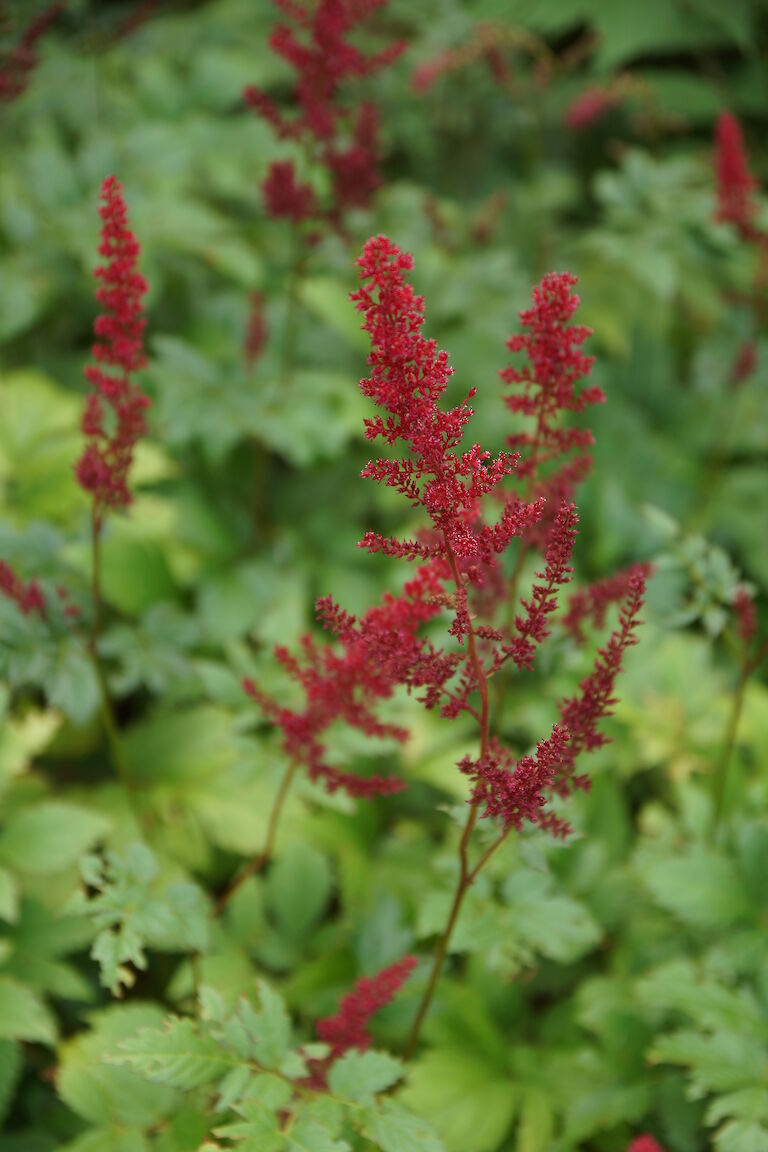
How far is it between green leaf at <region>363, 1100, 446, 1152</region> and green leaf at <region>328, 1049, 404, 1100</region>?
0.12 ft

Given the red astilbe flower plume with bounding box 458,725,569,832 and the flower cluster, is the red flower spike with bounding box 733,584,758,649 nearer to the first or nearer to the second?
the red astilbe flower plume with bounding box 458,725,569,832

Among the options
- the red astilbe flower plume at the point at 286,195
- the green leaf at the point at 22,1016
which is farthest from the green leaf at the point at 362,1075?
the red astilbe flower plume at the point at 286,195

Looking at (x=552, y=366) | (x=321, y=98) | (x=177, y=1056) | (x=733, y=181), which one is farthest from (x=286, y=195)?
(x=177, y=1056)

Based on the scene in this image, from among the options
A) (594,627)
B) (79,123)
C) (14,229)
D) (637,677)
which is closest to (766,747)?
(637,677)

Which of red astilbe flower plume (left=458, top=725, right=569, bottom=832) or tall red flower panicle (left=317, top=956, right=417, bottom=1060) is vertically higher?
red astilbe flower plume (left=458, top=725, right=569, bottom=832)

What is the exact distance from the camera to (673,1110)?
227 centimetres

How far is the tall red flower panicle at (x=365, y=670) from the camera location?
136 centimetres

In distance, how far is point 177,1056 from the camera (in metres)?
1.52

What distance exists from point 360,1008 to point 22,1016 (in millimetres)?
847

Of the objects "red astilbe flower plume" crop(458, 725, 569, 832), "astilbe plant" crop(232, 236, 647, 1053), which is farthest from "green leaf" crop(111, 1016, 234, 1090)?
"red astilbe flower plume" crop(458, 725, 569, 832)

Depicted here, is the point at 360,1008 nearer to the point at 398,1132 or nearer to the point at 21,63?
the point at 398,1132

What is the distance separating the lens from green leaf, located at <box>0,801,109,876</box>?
2.41 m

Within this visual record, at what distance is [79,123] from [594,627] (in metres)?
3.55

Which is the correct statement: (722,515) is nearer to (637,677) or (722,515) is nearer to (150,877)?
(637,677)
